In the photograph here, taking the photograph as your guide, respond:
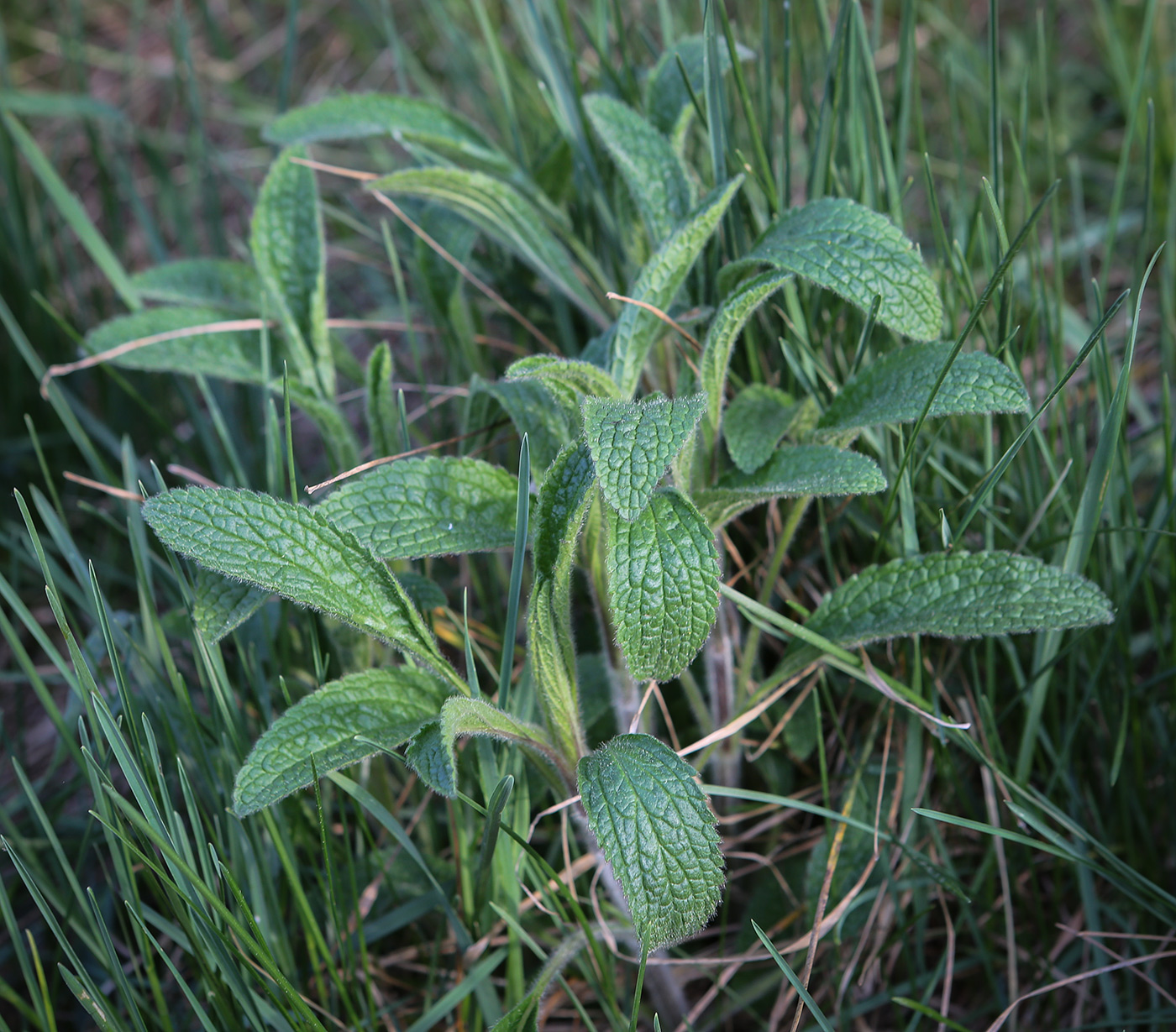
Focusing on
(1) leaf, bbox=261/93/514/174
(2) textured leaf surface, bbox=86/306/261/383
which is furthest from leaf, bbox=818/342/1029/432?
(2) textured leaf surface, bbox=86/306/261/383

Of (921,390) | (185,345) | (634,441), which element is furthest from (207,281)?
(921,390)

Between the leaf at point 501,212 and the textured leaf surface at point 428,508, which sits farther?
the leaf at point 501,212

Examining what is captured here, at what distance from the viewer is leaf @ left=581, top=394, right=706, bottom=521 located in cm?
82

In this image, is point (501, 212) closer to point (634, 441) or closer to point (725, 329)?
point (725, 329)

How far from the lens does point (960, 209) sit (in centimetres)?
162

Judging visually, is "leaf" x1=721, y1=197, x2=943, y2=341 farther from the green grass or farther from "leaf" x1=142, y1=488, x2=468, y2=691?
"leaf" x1=142, y1=488, x2=468, y2=691

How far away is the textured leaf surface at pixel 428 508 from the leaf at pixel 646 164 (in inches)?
15.0

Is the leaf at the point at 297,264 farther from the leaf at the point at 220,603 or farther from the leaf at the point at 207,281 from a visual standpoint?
the leaf at the point at 220,603

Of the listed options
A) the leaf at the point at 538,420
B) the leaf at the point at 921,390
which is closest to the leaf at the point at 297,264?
the leaf at the point at 538,420

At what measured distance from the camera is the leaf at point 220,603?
102 cm

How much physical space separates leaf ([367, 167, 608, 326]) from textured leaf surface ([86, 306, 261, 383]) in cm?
30

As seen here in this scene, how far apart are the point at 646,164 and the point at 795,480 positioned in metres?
0.47

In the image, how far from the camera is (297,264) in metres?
1.34

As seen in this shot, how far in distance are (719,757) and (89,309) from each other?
5.68 feet
